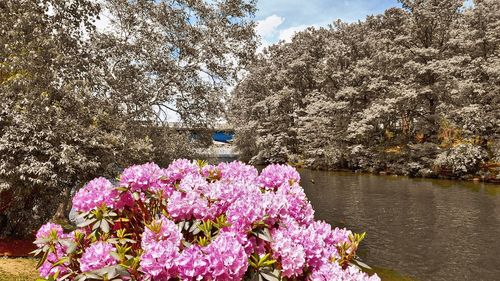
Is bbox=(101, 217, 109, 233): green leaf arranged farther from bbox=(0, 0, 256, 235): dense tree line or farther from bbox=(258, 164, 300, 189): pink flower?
bbox=(0, 0, 256, 235): dense tree line

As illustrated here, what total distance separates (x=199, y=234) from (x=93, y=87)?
466 inches

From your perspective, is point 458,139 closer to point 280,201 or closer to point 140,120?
point 140,120

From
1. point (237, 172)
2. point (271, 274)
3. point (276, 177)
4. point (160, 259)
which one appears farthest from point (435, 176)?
point (160, 259)

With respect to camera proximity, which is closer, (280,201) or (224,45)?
(280,201)

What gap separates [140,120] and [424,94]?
29.4m

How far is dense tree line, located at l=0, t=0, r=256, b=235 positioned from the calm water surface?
6.77 meters

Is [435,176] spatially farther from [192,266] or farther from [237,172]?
[192,266]

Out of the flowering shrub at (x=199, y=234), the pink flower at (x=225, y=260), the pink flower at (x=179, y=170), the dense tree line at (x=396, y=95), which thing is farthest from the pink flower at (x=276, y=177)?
the dense tree line at (x=396, y=95)

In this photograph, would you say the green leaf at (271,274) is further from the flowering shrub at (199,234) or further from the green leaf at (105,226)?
the green leaf at (105,226)

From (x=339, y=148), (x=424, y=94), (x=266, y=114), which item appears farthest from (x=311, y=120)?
(x=424, y=94)

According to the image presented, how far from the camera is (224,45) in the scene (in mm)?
15922

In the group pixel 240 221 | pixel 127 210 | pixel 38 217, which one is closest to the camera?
pixel 240 221

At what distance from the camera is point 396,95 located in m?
35.8

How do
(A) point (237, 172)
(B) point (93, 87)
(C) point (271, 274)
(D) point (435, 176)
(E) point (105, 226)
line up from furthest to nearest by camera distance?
(D) point (435, 176)
(B) point (93, 87)
(A) point (237, 172)
(E) point (105, 226)
(C) point (271, 274)
